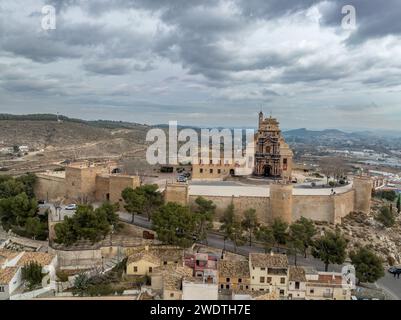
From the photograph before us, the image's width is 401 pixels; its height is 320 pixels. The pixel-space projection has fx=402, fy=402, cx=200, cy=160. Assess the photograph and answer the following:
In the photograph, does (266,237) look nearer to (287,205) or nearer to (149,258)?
(287,205)

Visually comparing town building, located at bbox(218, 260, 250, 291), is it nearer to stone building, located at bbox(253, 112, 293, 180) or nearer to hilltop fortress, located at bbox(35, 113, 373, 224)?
hilltop fortress, located at bbox(35, 113, 373, 224)

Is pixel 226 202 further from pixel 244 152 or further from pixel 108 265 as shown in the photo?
pixel 244 152

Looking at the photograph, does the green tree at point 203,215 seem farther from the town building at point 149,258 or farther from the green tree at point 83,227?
the green tree at point 83,227

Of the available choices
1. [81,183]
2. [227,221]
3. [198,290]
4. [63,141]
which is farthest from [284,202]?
[63,141]

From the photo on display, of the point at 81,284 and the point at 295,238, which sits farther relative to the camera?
the point at 295,238

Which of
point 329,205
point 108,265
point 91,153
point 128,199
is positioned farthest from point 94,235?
point 91,153
